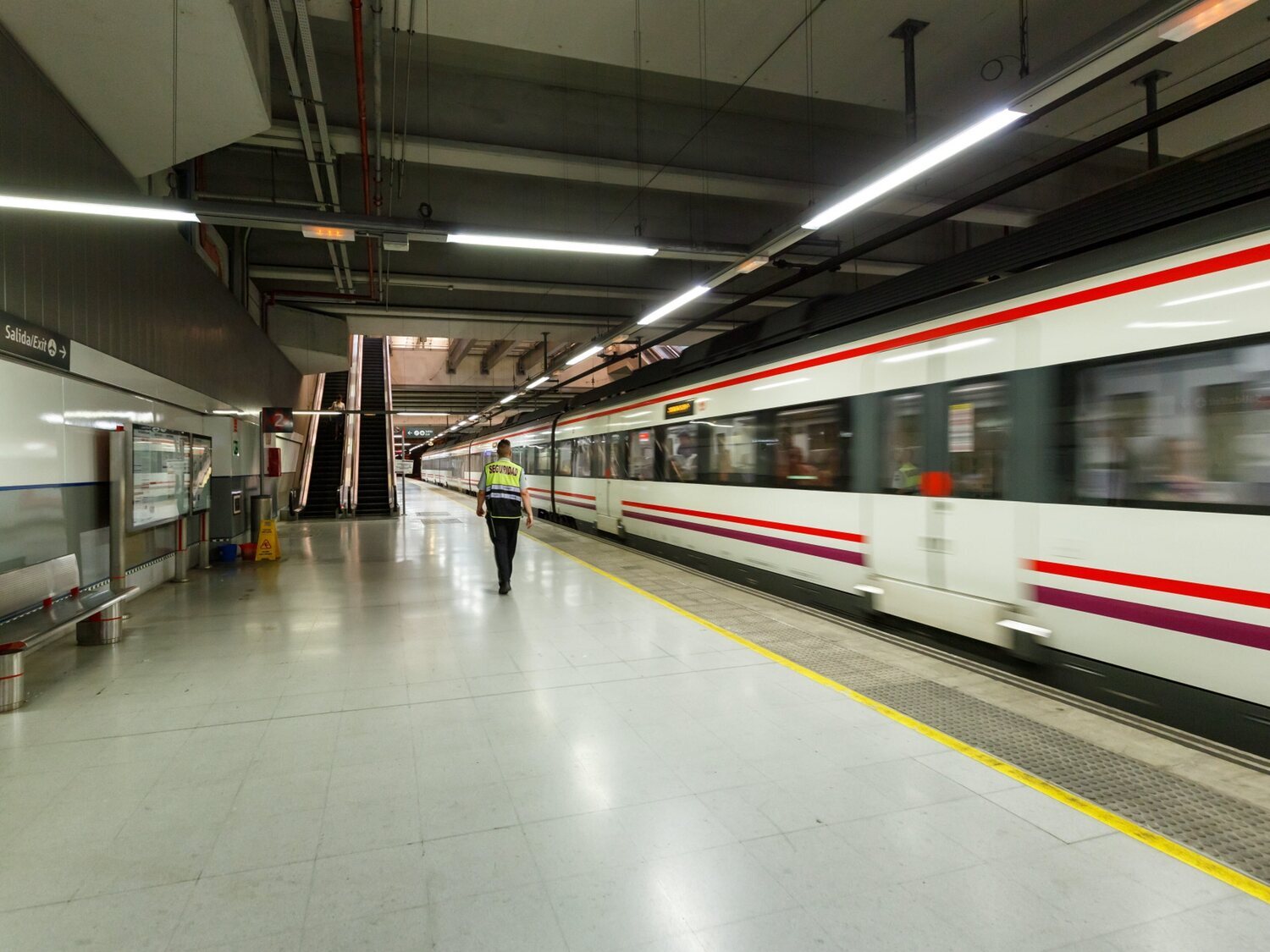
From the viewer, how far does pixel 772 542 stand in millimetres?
6668

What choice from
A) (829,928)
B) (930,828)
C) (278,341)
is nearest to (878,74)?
(930,828)

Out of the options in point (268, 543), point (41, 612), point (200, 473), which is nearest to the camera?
point (41, 612)

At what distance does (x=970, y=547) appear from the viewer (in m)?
Result: 4.33

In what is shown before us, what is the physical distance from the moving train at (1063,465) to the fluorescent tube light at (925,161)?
0.91 m

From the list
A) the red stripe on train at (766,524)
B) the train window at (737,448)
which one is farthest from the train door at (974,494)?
the train window at (737,448)

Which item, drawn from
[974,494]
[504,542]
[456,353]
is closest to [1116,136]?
[974,494]

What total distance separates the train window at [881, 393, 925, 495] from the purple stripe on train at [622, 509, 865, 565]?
2.51 ft

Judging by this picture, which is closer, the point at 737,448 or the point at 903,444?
the point at 903,444

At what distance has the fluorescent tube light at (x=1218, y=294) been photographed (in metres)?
2.88

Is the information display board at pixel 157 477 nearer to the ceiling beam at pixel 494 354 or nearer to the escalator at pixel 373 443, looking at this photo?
the escalator at pixel 373 443

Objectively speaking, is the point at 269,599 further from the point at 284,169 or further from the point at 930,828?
the point at 930,828

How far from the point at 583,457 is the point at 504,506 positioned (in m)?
6.34

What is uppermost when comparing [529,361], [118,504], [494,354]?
[494,354]

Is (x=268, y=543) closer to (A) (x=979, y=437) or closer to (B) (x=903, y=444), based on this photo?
(B) (x=903, y=444)
